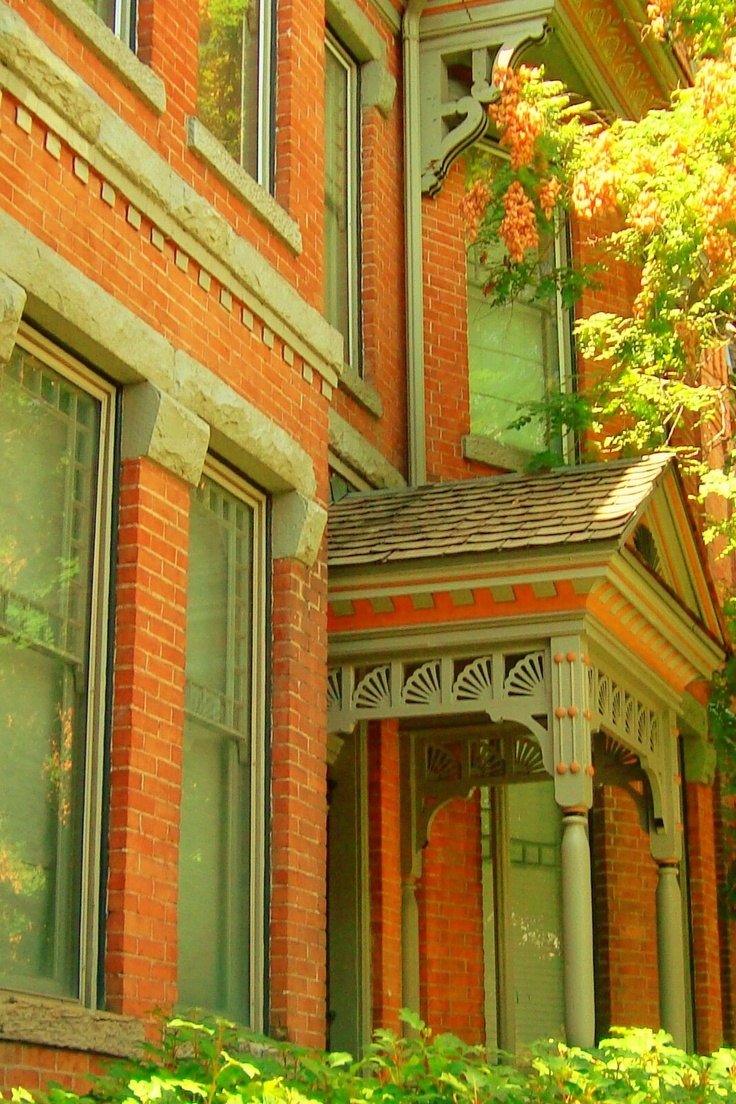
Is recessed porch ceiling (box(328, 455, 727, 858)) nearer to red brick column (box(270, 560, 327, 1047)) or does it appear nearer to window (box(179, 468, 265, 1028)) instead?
red brick column (box(270, 560, 327, 1047))

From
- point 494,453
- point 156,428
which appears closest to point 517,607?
point 156,428

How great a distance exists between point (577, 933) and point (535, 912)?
3.88m

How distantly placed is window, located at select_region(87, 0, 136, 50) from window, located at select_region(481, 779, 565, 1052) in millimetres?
6159

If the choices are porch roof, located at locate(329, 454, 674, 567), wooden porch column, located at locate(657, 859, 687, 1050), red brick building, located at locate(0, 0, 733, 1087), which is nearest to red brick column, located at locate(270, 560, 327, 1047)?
red brick building, located at locate(0, 0, 733, 1087)

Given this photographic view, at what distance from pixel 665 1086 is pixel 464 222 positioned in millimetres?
7991

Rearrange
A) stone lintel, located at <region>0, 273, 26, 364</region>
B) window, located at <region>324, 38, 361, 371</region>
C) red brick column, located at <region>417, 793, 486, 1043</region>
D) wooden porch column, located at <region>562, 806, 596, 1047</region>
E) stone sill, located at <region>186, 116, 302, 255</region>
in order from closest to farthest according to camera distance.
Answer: stone lintel, located at <region>0, 273, 26, 364</region>, stone sill, located at <region>186, 116, 302, 255</region>, wooden porch column, located at <region>562, 806, 596, 1047</region>, red brick column, located at <region>417, 793, 486, 1043</region>, window, located at <region>324, 38, 361, 371</region>

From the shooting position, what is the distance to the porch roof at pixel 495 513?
9.26 m

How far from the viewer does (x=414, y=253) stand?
12.8 m

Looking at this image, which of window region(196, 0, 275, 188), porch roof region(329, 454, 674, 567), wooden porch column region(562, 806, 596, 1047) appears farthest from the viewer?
porch roof region(329, 454, 674, 567)

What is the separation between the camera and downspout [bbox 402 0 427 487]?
1233 centimetres

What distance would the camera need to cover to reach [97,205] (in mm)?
7234

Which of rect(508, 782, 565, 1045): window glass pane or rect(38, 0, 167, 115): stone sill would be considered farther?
rect(508, 782, 565, 1045): window glass pane

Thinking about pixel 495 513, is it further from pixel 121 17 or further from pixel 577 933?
pixel 121 17

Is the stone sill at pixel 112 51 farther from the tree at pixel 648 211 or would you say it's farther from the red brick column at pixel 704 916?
the red brick column at pixel 704 916
